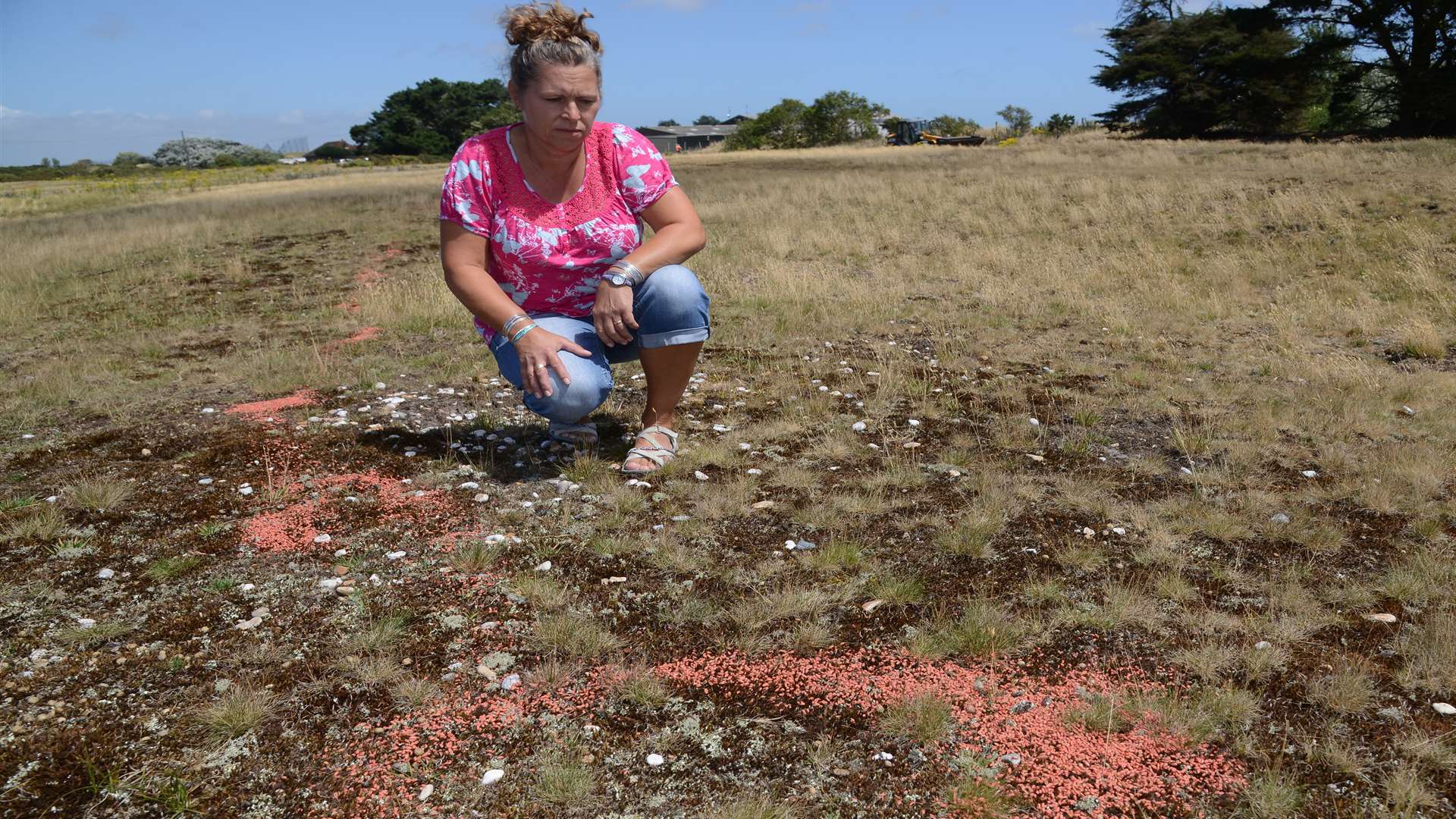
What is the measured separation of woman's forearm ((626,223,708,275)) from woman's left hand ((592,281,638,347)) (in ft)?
0.63

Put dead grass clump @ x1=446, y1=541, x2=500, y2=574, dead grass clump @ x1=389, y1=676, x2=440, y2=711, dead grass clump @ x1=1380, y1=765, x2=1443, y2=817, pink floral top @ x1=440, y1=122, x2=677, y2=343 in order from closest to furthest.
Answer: dead grass clump @ x1=1380, y1=765, x2=1443, y2=817 → dead grass clump @ x1=389, y1=676, x2=440, y2=711 → dead grass clump @ x1=446, y1=541, x2=500, y2=574 → pink floral top @ x1=440, y1=122, x2=677, y2=343

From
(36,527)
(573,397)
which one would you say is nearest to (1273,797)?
(573,397)

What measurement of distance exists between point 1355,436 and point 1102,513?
7.51 feet

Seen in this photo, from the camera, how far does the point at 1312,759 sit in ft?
8.28

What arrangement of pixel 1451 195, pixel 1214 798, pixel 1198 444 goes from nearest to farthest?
pixel 1214 798 < pixel 1198 444 < pixel 1451 195

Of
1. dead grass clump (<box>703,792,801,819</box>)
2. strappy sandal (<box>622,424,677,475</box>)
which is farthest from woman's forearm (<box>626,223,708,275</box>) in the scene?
dead grass clump (<box>703,792,801,819</box>)

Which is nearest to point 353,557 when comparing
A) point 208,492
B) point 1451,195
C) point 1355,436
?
point 208,492

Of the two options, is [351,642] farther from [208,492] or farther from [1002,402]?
[1002,402]

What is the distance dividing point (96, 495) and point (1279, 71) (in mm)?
39535

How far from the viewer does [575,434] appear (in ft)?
17.0

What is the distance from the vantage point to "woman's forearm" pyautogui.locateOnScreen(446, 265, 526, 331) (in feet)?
13.7

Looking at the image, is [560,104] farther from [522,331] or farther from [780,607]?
[780,607]

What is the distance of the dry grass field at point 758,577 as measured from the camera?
8.24 feet

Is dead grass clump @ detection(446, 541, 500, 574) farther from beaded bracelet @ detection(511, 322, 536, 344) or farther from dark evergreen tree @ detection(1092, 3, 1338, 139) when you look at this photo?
dark evergreen tree @ detection(1092, 3, 1338, 139)
